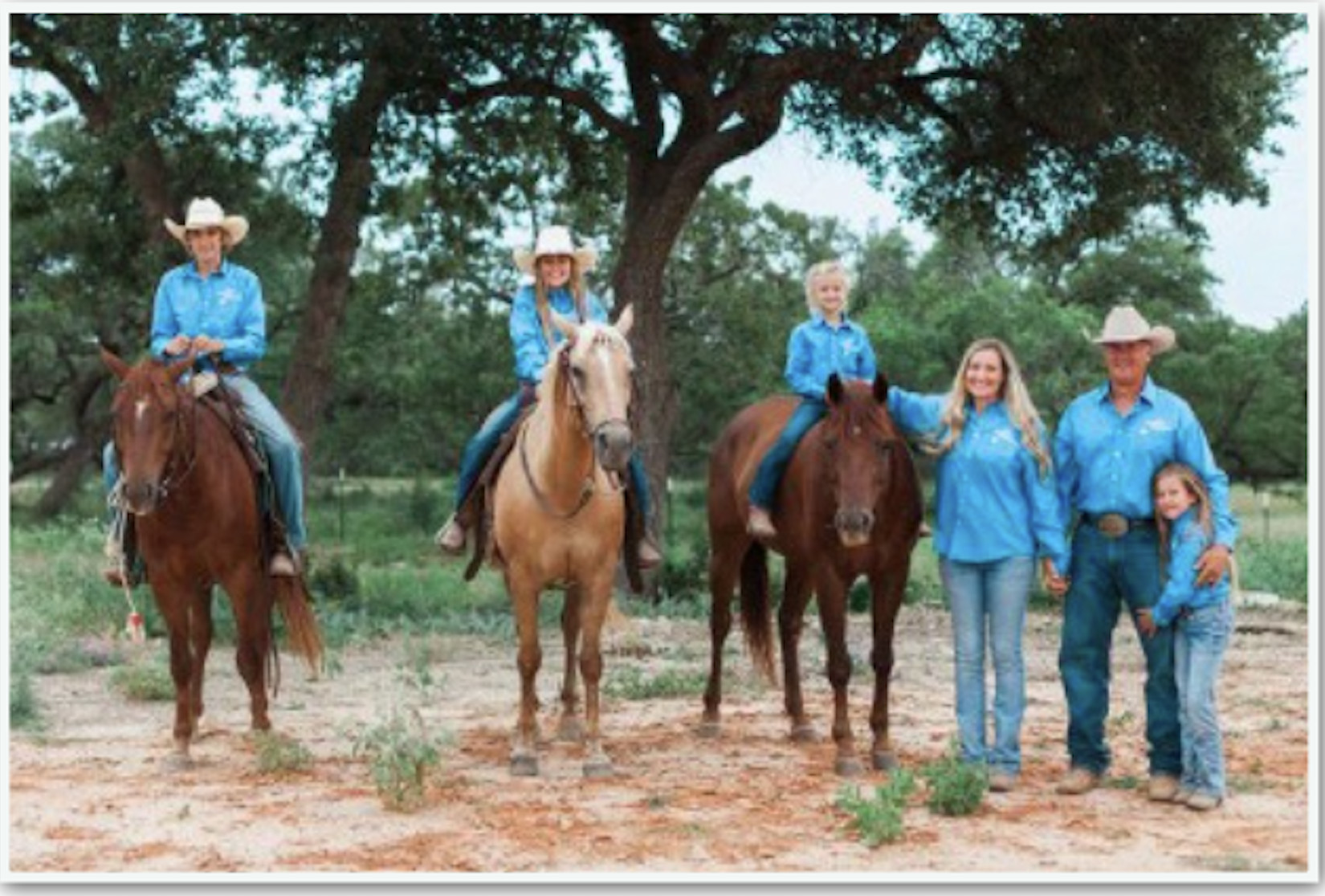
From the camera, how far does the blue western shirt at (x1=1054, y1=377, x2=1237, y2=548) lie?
693 cm

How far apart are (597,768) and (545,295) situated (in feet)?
7.71

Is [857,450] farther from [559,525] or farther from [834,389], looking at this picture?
[559,525]

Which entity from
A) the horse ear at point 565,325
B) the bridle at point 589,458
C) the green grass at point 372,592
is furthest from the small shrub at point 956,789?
the green grass at point 372,592

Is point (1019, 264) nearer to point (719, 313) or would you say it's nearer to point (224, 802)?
point (719, 313)

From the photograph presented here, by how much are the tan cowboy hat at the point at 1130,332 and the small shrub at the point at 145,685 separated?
646 cm

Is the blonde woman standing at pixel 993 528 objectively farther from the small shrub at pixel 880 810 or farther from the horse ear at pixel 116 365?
the horse ear at pixel 116 365

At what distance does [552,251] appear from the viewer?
8.09m

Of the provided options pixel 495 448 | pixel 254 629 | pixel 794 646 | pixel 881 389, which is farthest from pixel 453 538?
pixel 881 389

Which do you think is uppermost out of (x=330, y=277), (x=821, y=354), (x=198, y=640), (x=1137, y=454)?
(x=330, y=277)

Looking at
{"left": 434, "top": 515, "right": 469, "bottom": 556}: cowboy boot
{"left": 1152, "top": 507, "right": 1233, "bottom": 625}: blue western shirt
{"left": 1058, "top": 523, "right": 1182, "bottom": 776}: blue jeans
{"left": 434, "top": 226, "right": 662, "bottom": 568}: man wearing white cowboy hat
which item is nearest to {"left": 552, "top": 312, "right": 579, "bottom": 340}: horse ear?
{"left": 434, "top": 226, "right": 662, "bottom": 568}: man wearing white cowboy hat

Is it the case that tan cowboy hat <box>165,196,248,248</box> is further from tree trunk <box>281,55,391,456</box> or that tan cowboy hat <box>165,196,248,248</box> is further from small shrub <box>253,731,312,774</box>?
tree trunk <box>281,55,391,456</box>

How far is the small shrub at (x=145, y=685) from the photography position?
10.5 m

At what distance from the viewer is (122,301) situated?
99.8 feet

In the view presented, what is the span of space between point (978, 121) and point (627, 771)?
1108 cm
